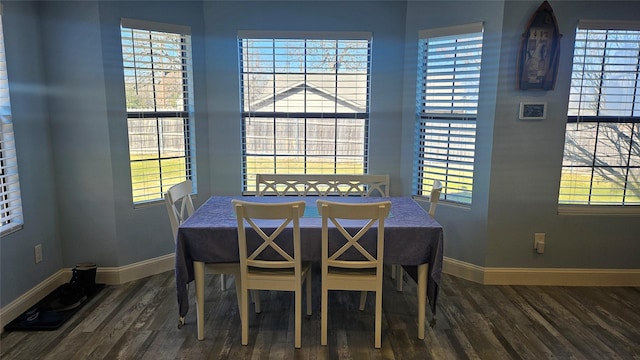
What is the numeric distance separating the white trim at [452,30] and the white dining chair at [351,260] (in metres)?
1.75

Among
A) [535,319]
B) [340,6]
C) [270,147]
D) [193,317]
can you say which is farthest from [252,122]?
[535,319]

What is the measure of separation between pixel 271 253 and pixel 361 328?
817 mm

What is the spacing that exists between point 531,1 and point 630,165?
1578mm

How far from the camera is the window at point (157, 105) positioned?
3.34 meters

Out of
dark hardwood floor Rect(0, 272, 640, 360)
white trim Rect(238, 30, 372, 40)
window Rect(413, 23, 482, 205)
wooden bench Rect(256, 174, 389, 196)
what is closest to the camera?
dark hardwood floor Rect(0, 272, 640, 360)

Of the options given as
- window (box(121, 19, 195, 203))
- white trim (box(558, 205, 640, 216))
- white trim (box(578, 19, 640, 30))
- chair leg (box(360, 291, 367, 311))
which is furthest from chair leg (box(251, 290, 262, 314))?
white trim (box(578, 19, 640, 30))

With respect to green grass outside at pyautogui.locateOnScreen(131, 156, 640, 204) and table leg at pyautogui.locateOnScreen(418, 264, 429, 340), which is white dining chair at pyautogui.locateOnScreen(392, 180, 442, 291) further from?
table leg at pyautogui.locateOnScreen(418, 264, 429, 340)

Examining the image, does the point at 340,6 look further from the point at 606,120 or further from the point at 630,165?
the point at 630,165

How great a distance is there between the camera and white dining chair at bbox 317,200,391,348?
7.71ft

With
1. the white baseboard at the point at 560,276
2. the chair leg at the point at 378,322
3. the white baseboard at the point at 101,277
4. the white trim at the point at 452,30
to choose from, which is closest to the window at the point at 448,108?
the white trim at the point at 452,30

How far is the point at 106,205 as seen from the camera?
Answer: 3338 mm

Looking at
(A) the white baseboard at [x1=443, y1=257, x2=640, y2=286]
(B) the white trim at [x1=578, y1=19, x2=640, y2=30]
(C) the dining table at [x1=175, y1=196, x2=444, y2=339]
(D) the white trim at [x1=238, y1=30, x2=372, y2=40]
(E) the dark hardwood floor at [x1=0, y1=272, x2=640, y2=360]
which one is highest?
(D) the white trim at [x1=238, y1=30, x2=372, y2=40]

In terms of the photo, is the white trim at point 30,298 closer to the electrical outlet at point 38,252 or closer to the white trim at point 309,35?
the electrical outlet at point 38,252

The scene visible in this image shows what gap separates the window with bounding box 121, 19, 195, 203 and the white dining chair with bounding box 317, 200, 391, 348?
1807mm
